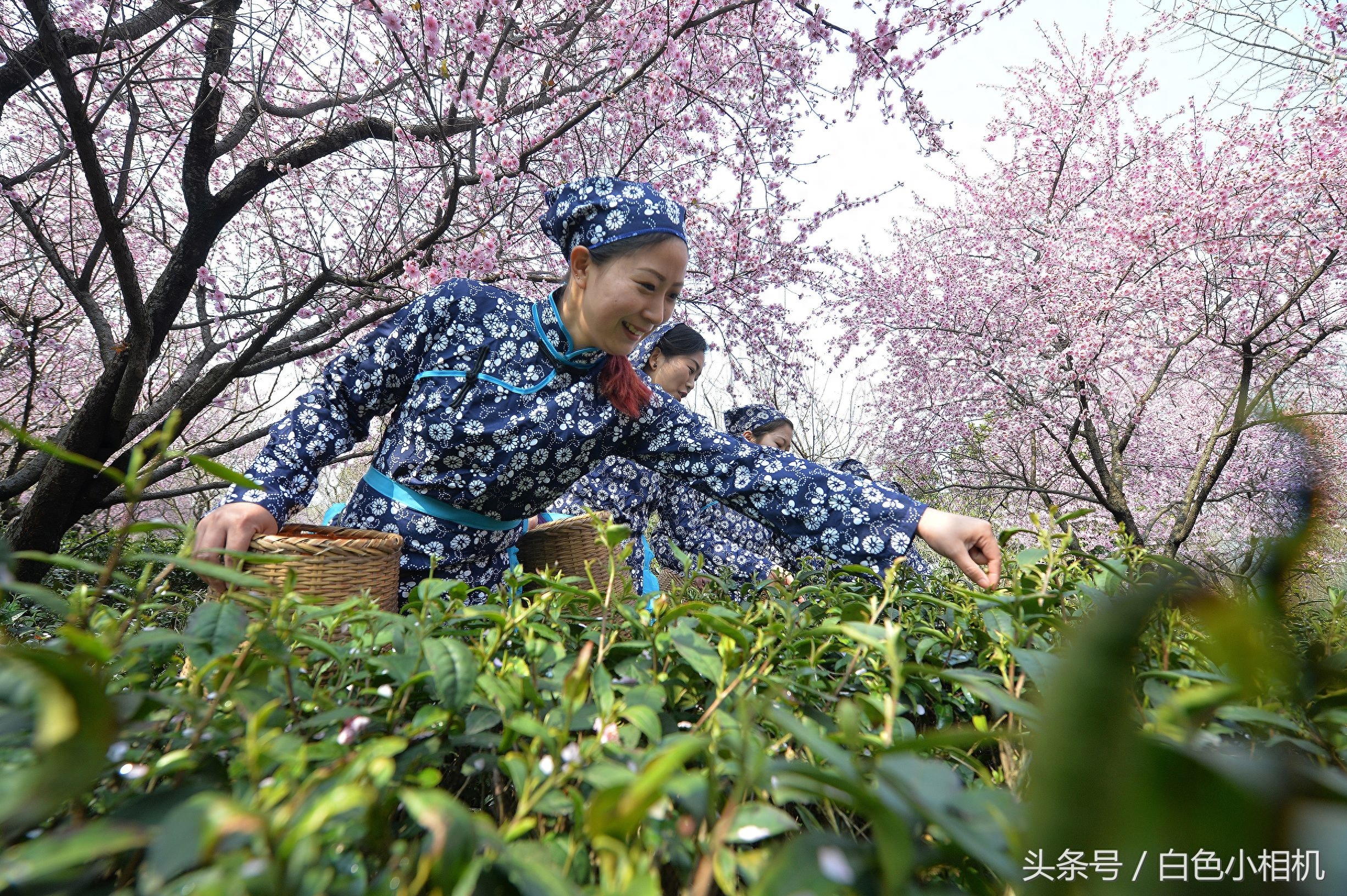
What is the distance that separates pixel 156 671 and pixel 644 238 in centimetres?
156

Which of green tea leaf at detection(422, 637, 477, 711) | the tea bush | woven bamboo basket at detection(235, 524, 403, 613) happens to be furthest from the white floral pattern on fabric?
green tea leaf at detection(422, 637, 477, 711)

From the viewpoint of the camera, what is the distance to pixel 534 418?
2.00m

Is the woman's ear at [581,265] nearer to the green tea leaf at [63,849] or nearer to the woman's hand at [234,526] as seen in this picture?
the woman's hand at [234,526]

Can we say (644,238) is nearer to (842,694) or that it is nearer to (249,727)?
(842,694)

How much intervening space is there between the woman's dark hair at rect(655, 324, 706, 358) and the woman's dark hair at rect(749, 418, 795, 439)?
97 centimetres

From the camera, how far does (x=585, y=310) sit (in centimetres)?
206

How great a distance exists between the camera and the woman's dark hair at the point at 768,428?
4.87 meters

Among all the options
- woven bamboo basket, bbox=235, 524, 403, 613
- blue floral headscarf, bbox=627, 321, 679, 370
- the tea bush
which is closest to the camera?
the tea bush

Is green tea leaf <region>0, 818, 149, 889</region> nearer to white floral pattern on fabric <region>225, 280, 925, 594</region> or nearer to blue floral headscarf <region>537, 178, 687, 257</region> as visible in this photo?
white floral pattern on fabric <region>225, 280, 925, 594</region>

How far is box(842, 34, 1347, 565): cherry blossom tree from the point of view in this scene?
5.94 metres

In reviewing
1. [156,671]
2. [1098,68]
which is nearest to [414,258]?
[156,671]

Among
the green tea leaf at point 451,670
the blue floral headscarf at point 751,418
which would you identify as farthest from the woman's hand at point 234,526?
the blue floral headscarf at point 751,418

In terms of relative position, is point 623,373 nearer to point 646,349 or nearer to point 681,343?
point 681,343

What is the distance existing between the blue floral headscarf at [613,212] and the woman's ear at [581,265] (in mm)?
31
